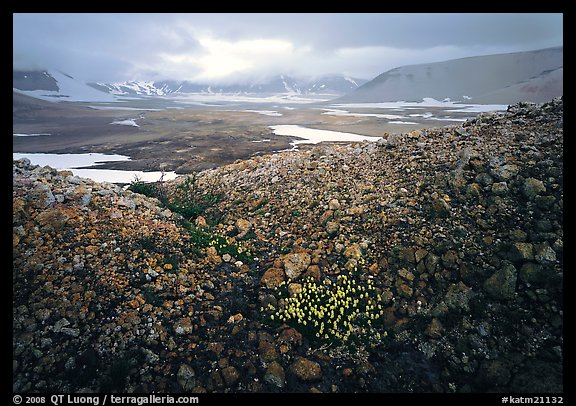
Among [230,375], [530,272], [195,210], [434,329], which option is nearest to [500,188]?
[530,272]

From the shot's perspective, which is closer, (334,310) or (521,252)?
(521,252)

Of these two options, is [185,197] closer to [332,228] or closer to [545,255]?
[332,228]

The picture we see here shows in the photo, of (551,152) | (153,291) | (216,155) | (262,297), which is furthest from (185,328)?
(216,155)

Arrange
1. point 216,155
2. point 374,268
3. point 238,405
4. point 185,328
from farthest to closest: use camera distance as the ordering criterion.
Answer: point 216,155 < point 374,268 < point 185,328 < point 238,405

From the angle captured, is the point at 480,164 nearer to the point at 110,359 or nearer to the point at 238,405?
the point at 238,405

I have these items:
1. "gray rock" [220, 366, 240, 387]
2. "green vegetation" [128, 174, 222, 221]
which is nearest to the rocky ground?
"gray rock" [220, 366, 240, 387]

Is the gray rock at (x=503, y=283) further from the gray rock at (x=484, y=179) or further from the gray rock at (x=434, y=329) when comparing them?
the gray rock at (x=484, y=179)
